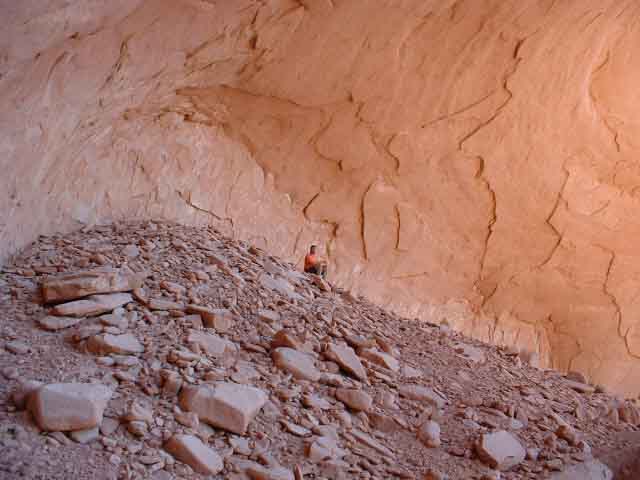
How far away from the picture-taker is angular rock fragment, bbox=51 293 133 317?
7.92ft

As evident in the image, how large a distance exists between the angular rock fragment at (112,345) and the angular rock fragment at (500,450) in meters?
1.39

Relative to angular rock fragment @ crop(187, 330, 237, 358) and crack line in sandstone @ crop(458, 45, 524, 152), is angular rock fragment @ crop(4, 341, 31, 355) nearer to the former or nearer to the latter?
angular rock fragment @ crop(187, 330, 237, 358)

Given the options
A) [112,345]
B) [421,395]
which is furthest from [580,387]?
[112,345]

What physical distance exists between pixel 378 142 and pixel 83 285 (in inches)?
139

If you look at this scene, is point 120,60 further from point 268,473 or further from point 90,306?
point 268,473

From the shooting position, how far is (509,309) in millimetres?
6434

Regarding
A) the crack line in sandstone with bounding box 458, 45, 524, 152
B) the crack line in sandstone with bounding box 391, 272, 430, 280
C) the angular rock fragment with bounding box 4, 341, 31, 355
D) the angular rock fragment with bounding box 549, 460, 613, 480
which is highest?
the crack line in sandstone with bounding box 458, 45, 524, 152

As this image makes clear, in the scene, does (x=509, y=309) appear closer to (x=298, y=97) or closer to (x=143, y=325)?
(x=298, y=97)

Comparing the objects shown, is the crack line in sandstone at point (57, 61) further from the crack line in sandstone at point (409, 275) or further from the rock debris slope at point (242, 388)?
the crack line in sandstone at point (409, 275)

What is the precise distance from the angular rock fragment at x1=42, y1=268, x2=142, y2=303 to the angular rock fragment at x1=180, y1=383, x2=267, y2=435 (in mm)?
797

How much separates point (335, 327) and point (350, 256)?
2.83 metres

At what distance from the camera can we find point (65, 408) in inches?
69.1

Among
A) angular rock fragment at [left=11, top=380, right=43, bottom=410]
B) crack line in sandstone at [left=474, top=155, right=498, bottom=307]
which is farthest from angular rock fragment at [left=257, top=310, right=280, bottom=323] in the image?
crack line in sandstone at [left=474, top=155, right=498, bottom=307]

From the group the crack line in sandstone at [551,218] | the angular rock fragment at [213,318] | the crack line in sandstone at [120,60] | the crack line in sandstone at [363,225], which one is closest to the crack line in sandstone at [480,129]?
the crack line in sandstone at [551,218]
